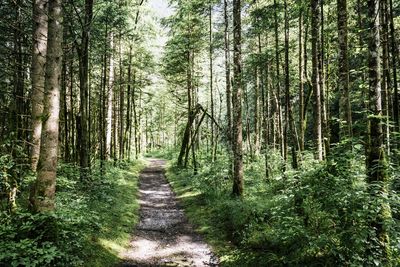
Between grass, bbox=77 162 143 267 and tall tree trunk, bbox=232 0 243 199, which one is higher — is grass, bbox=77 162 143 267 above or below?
below

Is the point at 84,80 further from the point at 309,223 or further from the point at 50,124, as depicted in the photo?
the point at 309,223

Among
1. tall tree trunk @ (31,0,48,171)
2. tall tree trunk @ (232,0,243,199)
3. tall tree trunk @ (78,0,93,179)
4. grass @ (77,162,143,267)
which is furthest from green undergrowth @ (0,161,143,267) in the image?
tall tree trunk @ (232,0,243,199)

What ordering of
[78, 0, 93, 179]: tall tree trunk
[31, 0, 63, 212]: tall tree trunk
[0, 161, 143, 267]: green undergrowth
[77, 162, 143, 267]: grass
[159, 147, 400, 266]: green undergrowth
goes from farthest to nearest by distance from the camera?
[78, 0, 93, 179]: tall tree trunk → [77, 162, 143, 267]: grass → [31, 0, 63, 212]: tall tree trunk → [159, 147, 400, 266]: green undergrowth → [0, 161, 143, 267]: green undergrowth

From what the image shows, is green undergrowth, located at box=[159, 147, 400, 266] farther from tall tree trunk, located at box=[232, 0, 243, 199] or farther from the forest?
tall tree trunk, located at box=[232, 0, 243, 199]

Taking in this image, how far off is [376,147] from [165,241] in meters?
6.82

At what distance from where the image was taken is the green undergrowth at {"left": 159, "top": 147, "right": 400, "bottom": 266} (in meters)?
5.58

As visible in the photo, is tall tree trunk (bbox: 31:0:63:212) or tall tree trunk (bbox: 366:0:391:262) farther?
tall tree trunk (bbox: 31:0:63:212)

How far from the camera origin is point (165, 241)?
10.1 m

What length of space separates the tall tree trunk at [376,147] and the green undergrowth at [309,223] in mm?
139

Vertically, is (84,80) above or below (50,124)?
above

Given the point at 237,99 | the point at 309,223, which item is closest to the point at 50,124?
the point at 309,223

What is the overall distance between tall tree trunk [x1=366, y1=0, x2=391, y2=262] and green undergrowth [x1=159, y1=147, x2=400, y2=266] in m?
0.14

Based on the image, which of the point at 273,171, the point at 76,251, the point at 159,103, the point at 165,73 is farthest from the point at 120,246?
the point at 159,103

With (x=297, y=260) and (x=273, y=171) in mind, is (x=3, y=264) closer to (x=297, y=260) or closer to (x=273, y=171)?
(x=297, y=260)
